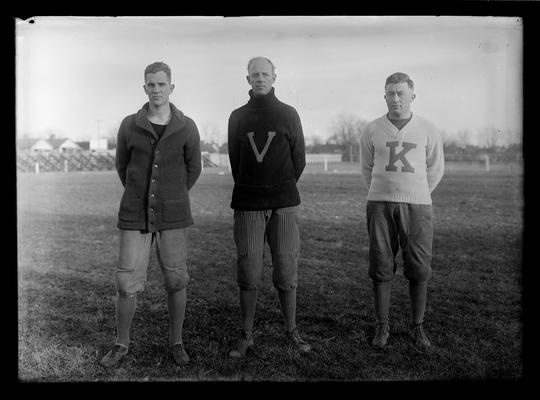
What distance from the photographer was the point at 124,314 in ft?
13.4

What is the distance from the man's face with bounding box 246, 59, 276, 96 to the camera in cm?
421

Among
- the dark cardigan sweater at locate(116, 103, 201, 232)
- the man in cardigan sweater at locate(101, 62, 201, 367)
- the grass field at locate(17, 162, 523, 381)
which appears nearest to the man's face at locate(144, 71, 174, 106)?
the man in cardigan sweater at locate(101, 62, 201, 367)

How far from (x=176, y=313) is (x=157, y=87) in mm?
1777

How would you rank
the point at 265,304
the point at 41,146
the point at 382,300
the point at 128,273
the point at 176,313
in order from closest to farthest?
the point at 128,273
the point at 176,313
the point at 382,300
the point at 41,146
the point at 265,304

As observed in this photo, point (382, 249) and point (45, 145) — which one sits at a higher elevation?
point (45, 145)

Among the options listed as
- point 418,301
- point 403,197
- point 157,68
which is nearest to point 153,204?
point 157,68

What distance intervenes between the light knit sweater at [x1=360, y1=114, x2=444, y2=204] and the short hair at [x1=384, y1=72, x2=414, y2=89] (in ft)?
0.89

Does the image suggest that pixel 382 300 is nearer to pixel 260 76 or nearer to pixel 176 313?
pixel 176 313

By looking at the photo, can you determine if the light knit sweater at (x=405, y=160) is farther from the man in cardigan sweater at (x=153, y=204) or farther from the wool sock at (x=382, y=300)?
the man in cardigan sweater at (x=153, y=204)

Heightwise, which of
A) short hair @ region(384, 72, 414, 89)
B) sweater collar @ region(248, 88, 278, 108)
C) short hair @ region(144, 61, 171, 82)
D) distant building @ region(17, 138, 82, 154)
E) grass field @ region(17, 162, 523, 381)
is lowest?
grass field @ region(17, 162, 523, 381)

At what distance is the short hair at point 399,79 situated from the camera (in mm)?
4289

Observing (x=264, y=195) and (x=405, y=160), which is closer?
(x=264, y=195)

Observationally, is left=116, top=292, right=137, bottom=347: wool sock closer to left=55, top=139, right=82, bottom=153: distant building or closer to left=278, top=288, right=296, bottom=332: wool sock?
left=278, top=288, right=296, bottom=332: wool sock

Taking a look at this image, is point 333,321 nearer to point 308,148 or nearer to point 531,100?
point 308,148
